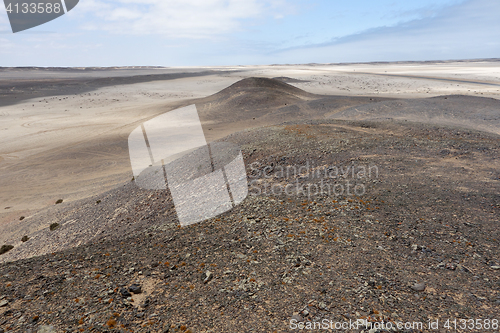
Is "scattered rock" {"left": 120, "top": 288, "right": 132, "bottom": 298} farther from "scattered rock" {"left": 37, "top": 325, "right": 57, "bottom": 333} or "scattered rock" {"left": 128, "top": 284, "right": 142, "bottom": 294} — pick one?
"scattered rock" {"left": 37, "top": 325, "right": 57, "bottom": 333}

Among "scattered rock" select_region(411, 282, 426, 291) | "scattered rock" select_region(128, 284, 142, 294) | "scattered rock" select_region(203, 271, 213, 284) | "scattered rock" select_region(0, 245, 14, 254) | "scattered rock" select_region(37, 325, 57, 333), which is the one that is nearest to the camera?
"scattered rock" select_region(37, 325, 57, 333)

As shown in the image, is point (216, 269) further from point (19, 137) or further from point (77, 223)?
point (19, 137)

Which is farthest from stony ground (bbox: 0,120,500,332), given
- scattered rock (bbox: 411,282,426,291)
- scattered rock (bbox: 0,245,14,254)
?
scattered rock (bbox: 0,245,14,254)

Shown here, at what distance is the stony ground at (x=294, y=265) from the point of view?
10.9ft

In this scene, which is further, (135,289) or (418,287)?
(135,289)

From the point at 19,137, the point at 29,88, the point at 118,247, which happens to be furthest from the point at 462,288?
the point at 29,88

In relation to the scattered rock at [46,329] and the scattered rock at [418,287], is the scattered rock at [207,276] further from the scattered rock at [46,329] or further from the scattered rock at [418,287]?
the scattered rock at [418,287]

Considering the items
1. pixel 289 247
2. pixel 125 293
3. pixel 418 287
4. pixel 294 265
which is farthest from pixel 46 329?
pixel 418 287

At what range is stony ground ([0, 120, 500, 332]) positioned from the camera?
3.32m

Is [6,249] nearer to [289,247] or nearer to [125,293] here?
[125,293]

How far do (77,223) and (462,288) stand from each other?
9960 mm

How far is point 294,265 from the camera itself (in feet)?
→ 13.9

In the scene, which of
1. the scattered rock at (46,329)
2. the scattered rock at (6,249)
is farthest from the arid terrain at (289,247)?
the scattered rock at (6,249)

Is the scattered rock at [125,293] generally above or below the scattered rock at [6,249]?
above
